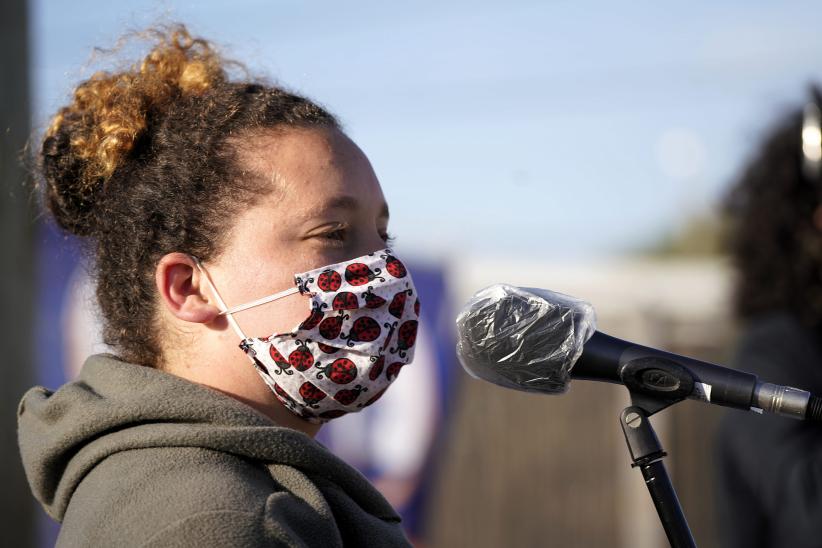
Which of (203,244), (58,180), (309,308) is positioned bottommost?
(309,308)

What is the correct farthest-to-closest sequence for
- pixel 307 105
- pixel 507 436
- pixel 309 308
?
pixel 507 436 → pixel 307 105 → pixel 309 308

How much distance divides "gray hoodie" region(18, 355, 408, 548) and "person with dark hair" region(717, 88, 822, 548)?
1.86 meters

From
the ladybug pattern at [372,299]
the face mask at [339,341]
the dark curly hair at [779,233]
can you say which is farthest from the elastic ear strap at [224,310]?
the dark curly hair at [779,233]

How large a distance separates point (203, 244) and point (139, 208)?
0.19 m

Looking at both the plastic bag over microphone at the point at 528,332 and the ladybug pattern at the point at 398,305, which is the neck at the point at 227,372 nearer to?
the ladybug pattern at the point at 398,305

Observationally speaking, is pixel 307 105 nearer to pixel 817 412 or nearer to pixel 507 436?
pixel 817 412

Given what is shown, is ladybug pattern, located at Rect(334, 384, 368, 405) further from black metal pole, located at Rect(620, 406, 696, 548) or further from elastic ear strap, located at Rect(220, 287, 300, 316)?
black metal pole, located at Rect(620, 406, 696, 548)

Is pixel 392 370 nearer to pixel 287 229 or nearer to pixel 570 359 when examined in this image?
pixel 287 229

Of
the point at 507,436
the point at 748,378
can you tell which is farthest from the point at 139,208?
the point at 507,436

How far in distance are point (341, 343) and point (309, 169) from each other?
1.29 ft

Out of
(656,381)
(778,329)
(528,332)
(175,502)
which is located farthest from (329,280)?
(778,329)

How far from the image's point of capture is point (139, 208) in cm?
227

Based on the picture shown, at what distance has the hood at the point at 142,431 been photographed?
193 centimetres

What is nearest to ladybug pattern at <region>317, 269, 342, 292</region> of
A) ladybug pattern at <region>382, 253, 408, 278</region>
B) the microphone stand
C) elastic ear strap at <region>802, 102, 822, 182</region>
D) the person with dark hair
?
ladybug pattern at <region>382, 253, 408, 278</region>
